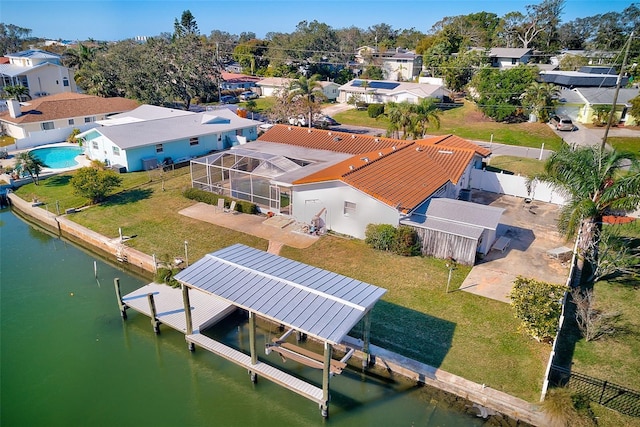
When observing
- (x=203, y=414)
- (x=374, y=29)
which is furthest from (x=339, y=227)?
(x=374, y=29)

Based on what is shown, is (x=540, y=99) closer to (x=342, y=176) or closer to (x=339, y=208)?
(x=342, y=176)

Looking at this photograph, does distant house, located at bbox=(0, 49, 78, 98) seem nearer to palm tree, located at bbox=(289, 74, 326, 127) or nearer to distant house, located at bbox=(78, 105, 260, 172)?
distant house, located at bbox=(78, 105, 260, 172)

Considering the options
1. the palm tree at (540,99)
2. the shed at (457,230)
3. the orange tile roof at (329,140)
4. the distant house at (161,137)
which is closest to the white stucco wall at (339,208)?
the shed at (457,230)

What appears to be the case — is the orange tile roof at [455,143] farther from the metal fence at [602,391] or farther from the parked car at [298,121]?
the metal fence at [602,391]

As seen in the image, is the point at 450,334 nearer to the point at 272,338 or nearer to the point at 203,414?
the point at 272,338

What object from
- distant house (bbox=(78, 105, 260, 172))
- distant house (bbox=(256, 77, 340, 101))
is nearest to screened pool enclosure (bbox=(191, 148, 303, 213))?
distant house (bbox=(78, 105, 260, 172))

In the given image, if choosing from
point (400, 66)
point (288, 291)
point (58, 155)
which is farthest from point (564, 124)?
point (58, 155)
